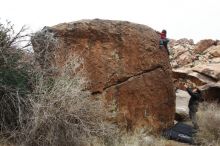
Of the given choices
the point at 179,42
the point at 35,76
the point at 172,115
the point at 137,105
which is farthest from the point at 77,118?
the point at 179,42

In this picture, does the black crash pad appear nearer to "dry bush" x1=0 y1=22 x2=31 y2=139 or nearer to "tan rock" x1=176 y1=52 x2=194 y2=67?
"dry bush" x1=0 y1=22 x2=31 y2=139


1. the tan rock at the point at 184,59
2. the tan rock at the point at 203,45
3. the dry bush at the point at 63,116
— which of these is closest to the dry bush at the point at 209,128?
the dry bush at the point at 63,116

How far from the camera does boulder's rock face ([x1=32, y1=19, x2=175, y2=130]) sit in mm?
14562

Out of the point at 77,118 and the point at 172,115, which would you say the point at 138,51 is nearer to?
the point at 172,115

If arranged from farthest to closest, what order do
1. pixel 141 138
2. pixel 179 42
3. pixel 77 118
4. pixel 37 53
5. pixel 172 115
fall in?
1. pixel 179 42
2. pixel 172 115
3. pixel 141 138
4. pixel 37 53
5. pixel 77 118

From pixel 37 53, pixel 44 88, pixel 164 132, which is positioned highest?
pixel 37 53

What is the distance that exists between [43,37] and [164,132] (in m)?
4.82

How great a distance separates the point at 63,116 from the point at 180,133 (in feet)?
16.6

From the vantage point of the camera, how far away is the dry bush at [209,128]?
591 inches

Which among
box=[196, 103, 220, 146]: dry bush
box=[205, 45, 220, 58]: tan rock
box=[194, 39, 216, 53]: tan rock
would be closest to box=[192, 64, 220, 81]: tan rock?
box=[196, 103, 220, 146]: dry bush

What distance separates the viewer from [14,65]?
1219 centimetres

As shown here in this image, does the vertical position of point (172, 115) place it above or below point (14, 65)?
below

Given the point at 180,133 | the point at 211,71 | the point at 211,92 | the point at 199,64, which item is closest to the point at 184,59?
the point at 199,64

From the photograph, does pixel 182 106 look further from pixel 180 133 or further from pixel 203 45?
pixel 203 45
